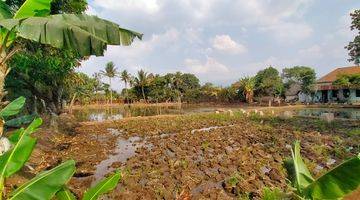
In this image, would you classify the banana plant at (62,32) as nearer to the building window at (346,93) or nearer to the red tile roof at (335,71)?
the building window at (346,93)

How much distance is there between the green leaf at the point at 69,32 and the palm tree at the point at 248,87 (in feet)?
163

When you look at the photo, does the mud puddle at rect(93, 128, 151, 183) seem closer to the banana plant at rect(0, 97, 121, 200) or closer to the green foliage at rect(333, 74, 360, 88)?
the banana plant at rect(0, 97, 121, 200)

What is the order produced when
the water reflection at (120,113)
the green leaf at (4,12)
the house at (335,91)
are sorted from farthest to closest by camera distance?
the house at (335,91) → the water reflection at (120,113) → the green leaf at (4,12)

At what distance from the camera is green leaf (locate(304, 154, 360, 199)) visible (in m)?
4.14

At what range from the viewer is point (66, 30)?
5.42m

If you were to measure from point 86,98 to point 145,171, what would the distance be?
144ft

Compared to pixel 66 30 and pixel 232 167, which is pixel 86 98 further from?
pixel 66 30

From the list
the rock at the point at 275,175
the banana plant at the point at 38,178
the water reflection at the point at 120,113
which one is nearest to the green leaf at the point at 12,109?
the banana plant at the point at 38,178

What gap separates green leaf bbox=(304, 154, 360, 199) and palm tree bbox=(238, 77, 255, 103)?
5048cm

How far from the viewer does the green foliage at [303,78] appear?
51.4m

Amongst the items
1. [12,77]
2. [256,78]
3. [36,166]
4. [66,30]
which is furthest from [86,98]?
[66,30]

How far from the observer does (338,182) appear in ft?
14.1

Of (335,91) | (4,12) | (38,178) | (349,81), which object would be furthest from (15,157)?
(335,91)

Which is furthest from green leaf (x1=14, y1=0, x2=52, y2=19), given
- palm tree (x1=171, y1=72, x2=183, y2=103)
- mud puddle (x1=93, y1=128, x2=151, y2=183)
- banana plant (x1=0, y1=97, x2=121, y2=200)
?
palm tree (x1=171, y1=72, x2=183, y2=103)
